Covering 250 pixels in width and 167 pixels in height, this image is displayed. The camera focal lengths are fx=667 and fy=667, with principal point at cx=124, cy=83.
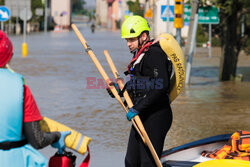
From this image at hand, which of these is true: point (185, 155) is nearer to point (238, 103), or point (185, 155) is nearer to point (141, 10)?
point (238, 103)

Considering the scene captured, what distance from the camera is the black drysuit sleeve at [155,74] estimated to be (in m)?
5.12

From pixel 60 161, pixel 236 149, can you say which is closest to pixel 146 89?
pixel 236 149

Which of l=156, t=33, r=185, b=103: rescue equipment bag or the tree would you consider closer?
l=156, t=33, r=185, b=103: rescue equipment bag

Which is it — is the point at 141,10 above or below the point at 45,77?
below

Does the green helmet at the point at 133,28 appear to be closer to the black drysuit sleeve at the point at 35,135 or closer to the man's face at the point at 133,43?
the man's face at the point at 133,43

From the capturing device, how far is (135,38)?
534 centimetres

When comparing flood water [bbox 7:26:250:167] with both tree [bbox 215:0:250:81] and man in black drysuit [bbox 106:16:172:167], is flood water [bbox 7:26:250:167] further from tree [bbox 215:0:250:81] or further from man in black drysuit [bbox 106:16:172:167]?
man in black drysuit [bbox 106:16:172:167]

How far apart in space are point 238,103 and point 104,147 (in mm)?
5712

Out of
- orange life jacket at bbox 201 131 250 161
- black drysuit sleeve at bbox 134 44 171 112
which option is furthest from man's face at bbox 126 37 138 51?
orange life jacket at bbox 201 131 250 161

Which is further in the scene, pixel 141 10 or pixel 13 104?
pixel 141 10

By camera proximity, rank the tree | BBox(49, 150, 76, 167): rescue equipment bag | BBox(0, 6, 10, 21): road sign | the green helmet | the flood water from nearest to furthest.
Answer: BBox(49, 150, 76, 167): rescue equipment bag, the green helmet, the flood water, the tree, BBox(0, 6, 10, 21): road sign

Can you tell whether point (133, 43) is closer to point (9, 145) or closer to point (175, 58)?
point (175, 58)

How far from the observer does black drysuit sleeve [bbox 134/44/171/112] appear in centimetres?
512

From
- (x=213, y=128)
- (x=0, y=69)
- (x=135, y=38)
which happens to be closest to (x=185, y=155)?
(x=135, y=38)
